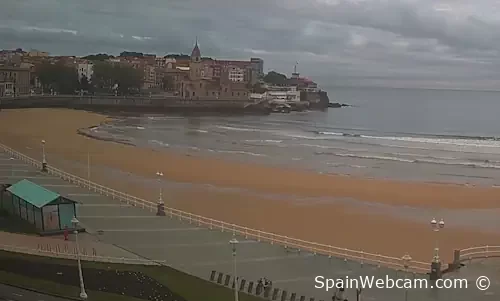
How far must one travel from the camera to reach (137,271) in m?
16.0

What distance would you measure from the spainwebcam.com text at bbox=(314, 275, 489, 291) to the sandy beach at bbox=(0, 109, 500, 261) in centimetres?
379

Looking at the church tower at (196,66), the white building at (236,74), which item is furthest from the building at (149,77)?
the white building at (236,74)

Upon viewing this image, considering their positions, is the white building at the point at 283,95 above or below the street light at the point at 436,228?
above

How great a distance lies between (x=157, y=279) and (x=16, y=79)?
328 feet

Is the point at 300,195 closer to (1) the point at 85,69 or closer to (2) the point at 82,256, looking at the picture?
(2) the point at 82,256

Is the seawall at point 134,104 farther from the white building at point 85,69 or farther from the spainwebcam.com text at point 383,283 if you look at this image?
the spainwebcam.com text at point 383,283

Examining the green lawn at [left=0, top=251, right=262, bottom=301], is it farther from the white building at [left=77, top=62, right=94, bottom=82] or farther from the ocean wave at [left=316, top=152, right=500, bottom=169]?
the white building at [left=77, top=62, right=94, bottom=82]

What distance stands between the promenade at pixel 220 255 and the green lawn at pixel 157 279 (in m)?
0.78

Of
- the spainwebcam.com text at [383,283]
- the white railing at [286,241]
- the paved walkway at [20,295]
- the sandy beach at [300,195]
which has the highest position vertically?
the paved walkway at [20,295]

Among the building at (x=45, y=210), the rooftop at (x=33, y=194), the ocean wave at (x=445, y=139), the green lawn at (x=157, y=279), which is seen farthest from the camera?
the ocean wave at (x=445, y=139)

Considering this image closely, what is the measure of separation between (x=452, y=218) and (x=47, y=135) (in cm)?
3948

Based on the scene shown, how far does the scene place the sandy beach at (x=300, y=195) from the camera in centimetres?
2241

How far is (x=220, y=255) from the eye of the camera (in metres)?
17.9

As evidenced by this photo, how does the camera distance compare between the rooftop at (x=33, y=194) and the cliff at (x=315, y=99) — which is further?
the cliff at (x=315, y=99)
